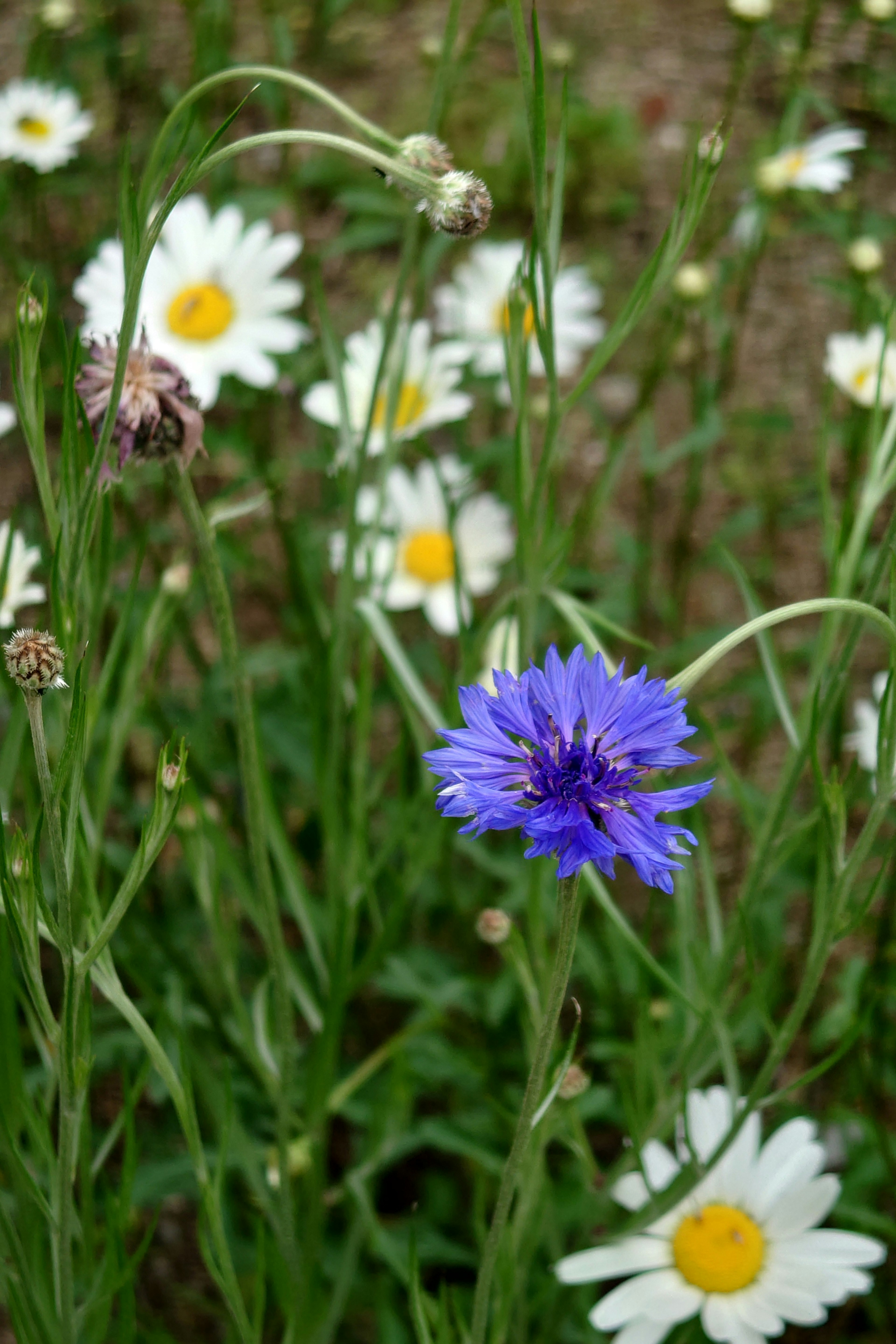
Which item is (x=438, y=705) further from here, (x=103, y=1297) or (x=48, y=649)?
(x=48, y=649)

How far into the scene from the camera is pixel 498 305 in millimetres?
1551

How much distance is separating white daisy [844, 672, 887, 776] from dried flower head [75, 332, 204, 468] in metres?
0.41

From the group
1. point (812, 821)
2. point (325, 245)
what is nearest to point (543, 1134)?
point (812, 821)

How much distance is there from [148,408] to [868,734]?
0.68 metres

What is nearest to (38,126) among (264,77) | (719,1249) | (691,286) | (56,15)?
(56,15)

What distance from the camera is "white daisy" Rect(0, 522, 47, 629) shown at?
0.91m

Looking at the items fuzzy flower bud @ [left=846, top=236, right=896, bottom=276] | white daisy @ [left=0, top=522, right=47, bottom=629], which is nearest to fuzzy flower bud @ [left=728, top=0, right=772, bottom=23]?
fuzzy flower bud @ [left=846, top=236, right=896, bottom=276]

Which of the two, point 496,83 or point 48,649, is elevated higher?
point 496,83

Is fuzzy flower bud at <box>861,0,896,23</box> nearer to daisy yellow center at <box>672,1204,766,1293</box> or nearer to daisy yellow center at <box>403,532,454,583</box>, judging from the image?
daisy yellow center at <box>403,532,454,583</box>

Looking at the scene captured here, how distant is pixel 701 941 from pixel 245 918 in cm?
59

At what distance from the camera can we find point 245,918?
4.86 feet

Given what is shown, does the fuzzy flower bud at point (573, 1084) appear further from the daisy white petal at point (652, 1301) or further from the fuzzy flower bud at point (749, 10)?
the fuzzy flower bud at point (749, 10)

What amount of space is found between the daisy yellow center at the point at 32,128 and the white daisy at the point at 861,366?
89 cm

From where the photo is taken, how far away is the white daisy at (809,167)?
130 cm
